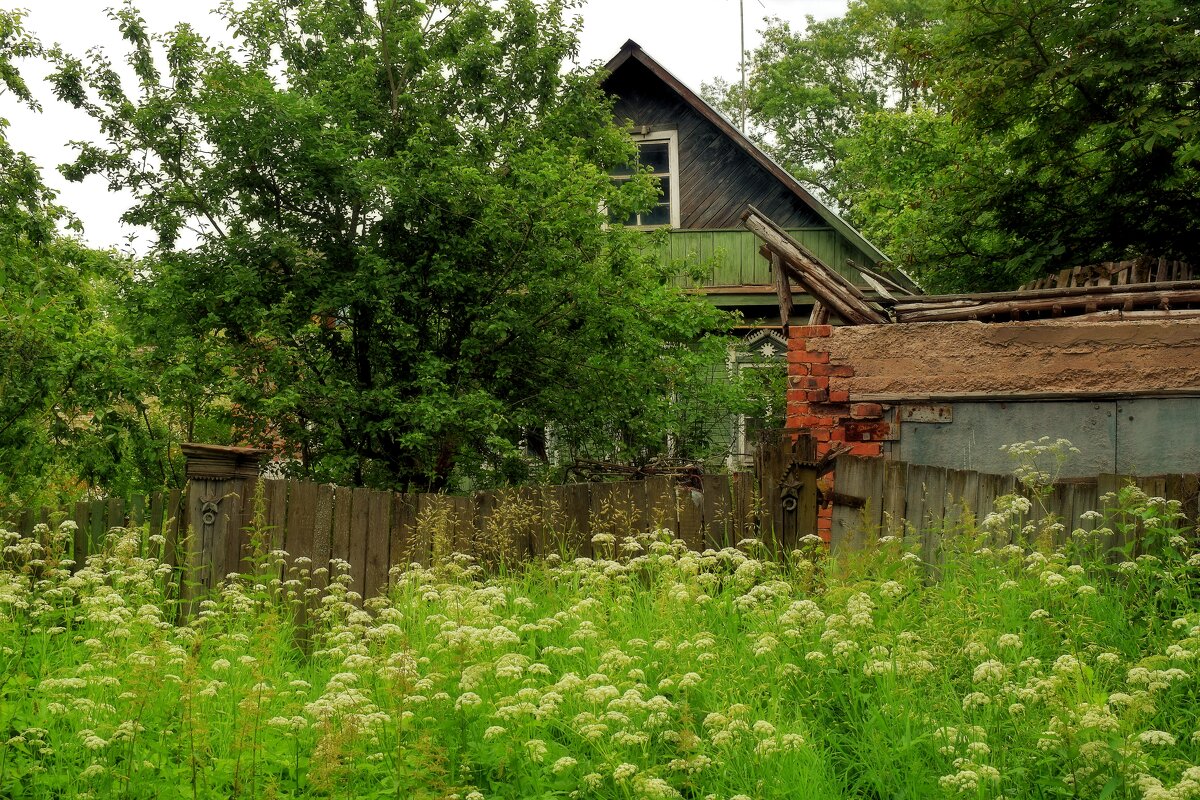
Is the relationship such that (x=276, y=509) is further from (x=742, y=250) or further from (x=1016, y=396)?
(x=742, y=250)

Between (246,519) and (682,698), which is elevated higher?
(246,519)

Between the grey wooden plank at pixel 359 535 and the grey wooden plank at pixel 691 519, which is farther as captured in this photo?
the grey wooden plank at pixel 691 519

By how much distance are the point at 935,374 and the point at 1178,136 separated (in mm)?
3962

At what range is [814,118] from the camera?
3512 centimetres

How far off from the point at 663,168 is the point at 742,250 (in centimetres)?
228

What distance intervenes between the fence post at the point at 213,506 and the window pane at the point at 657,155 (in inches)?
507

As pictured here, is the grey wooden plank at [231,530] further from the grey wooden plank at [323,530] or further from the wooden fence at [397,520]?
the grey wooden plank at [323,530]

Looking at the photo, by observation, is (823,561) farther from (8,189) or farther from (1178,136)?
(8,189)

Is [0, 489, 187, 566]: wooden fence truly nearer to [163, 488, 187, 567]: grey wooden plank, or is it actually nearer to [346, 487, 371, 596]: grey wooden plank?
[163, 488, 187, 567]: grey wooden plank

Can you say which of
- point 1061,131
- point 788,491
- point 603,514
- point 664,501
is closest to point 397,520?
point 603,514

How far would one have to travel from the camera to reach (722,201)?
18.4m

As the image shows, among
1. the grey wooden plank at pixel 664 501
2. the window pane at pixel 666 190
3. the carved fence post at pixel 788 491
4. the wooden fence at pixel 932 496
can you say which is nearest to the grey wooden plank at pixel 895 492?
the wooden fence at pixel 932 496

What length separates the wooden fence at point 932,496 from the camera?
5734mm

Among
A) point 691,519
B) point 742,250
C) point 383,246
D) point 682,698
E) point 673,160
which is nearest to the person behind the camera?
point 682,698
